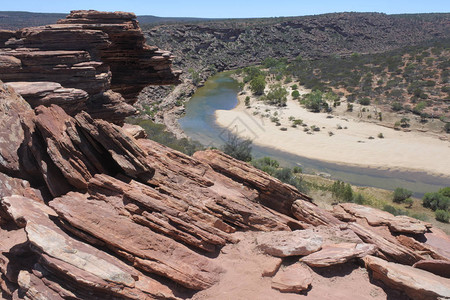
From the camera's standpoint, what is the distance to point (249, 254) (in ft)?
33.1

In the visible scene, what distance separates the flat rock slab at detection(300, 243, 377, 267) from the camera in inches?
378

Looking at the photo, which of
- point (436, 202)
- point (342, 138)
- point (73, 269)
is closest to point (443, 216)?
point (436, 202)

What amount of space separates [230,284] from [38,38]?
1279 centimetres

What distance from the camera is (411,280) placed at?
28.5ft

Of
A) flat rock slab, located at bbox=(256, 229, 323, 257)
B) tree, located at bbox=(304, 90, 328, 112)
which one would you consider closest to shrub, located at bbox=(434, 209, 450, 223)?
flat rock slab, located at bbox=(256, 229, 323, 257)

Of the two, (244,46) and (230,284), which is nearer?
(230,284)

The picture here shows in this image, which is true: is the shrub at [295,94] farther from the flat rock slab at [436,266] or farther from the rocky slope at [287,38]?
the flat rock slab at [436,266]

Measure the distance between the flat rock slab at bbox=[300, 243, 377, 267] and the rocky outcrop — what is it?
33.8ft

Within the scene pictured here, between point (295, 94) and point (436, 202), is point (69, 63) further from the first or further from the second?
point (295, 94)

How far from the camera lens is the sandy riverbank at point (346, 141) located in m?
38.4

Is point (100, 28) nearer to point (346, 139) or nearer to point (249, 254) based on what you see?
point (249, 254)

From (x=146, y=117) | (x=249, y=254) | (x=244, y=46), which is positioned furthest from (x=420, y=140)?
(x=244, y=46)

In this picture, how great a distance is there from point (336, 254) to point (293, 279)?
1.83m

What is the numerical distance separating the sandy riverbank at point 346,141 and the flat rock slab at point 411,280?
30.4 meters
